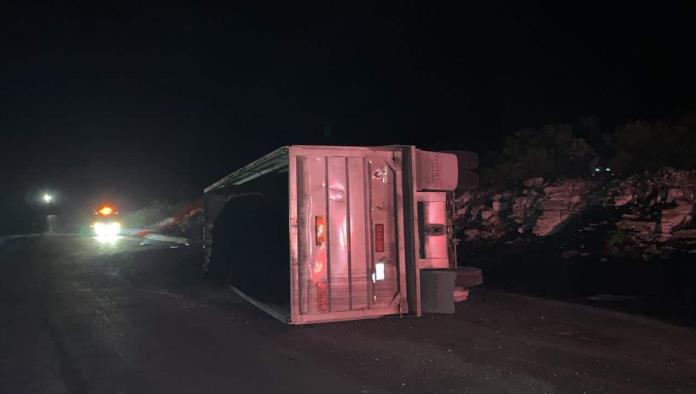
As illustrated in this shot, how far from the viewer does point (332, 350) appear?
7.09 m

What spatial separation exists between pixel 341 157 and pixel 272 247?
486cm

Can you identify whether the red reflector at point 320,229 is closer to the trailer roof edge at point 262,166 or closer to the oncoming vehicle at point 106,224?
the trailer roof edge at point 262,166

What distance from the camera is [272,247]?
13.1 m

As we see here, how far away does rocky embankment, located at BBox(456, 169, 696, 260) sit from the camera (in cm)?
1278

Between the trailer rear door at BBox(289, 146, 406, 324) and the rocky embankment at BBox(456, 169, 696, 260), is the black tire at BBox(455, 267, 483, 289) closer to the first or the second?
the trailer rear door at BBox(289, 146, 406, 324)

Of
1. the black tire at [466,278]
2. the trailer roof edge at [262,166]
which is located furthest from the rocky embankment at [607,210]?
the trailer roof edge at [262,166]

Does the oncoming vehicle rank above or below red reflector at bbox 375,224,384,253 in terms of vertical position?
above

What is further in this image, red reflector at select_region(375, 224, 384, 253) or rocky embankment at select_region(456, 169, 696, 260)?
rocky embankment at select_region(456, 169, 696, 260)

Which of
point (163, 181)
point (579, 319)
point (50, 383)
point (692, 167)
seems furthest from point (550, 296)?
point (163, 181)

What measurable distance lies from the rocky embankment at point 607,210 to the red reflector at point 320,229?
7422 mm

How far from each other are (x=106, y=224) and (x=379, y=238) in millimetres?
33995

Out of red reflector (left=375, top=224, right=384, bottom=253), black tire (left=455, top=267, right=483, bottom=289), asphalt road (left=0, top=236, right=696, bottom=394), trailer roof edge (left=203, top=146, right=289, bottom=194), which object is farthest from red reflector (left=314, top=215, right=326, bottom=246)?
black tire (left=455, top=267, right=483, bottom=289)

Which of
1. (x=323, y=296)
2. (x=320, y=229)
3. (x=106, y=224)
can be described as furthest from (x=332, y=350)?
(x=106, y=224)

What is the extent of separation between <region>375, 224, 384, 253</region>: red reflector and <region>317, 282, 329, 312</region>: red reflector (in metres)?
0.97
